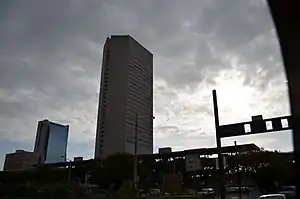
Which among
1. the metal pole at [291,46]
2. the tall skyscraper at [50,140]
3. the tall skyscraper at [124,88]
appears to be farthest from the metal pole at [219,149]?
the tall skyscraper at [50,140]

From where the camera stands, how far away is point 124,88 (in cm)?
5406

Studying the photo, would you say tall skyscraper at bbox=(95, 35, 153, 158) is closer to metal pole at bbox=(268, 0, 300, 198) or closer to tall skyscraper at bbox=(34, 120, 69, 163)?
metal pole at bbox=(268, 0, 300, 198)

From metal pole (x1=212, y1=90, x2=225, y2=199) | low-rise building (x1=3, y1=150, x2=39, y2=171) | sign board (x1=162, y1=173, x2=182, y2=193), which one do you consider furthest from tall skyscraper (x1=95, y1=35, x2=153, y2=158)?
low-rise building (x1=3, y1=150, x2=39, y2=171)

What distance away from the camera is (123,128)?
5416cm

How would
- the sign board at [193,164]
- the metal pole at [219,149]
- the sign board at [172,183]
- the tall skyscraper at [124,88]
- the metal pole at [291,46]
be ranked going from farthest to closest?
the tall skyscraper at [124,88], the sign board at [172,183], the sign board at [193,164], the metal pole at [219,149], the metal pole at [291,46]

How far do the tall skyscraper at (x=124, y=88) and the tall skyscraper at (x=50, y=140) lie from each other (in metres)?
54.3

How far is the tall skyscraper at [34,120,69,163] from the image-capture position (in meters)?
110

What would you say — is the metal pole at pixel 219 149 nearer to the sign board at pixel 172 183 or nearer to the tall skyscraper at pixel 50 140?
the sign board at pixel 172 183

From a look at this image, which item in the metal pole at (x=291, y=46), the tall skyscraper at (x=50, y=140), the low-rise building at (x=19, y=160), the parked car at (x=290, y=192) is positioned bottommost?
the parked car at (x=290, y=192)

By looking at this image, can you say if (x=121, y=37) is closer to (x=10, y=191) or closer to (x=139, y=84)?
(x=139, y=84)

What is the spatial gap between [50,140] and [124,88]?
66.4m

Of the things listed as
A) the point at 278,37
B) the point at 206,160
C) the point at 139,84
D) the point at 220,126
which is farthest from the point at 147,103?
the point at 278,37

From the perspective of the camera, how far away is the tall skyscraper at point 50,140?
110 meters

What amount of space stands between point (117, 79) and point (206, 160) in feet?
77.4
